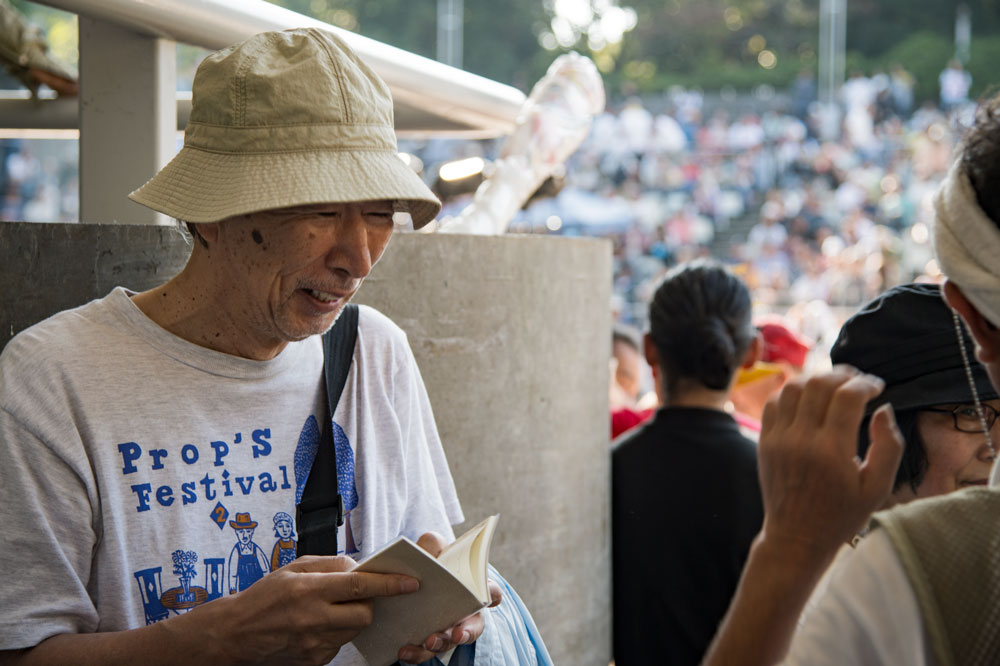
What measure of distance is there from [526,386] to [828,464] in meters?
1.76

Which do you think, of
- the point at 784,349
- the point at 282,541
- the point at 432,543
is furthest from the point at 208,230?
the point at 784,349

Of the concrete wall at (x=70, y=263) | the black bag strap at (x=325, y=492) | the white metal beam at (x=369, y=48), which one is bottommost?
the black bag strap at (x=325, y=492)

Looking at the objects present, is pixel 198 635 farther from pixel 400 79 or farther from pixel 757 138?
pixel 757 138

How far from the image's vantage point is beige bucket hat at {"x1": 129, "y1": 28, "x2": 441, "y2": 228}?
1.66 metres

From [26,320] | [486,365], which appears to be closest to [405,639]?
[26,320]

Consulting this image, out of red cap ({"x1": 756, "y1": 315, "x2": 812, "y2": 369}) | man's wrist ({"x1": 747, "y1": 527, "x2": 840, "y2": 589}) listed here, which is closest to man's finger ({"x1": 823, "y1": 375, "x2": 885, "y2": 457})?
man's wrist ({"x1": 747, "y1": 527, "x2": 840, "y2": 589})

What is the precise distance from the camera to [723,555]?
2.90 meters

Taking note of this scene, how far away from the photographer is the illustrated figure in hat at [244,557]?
5.65ft

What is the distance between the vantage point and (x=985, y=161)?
1.13 metres

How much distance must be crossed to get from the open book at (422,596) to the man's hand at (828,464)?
53 cm

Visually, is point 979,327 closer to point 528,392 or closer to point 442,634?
point 442,634

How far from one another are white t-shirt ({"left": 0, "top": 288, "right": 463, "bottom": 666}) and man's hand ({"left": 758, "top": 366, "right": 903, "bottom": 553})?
93cm

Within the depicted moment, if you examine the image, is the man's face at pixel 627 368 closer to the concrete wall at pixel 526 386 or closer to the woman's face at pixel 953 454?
the concrete wall at pixel 526 386

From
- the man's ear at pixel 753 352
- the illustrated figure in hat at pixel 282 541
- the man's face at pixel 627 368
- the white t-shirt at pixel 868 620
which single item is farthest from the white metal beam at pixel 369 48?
the man's face at pixel 627 368
